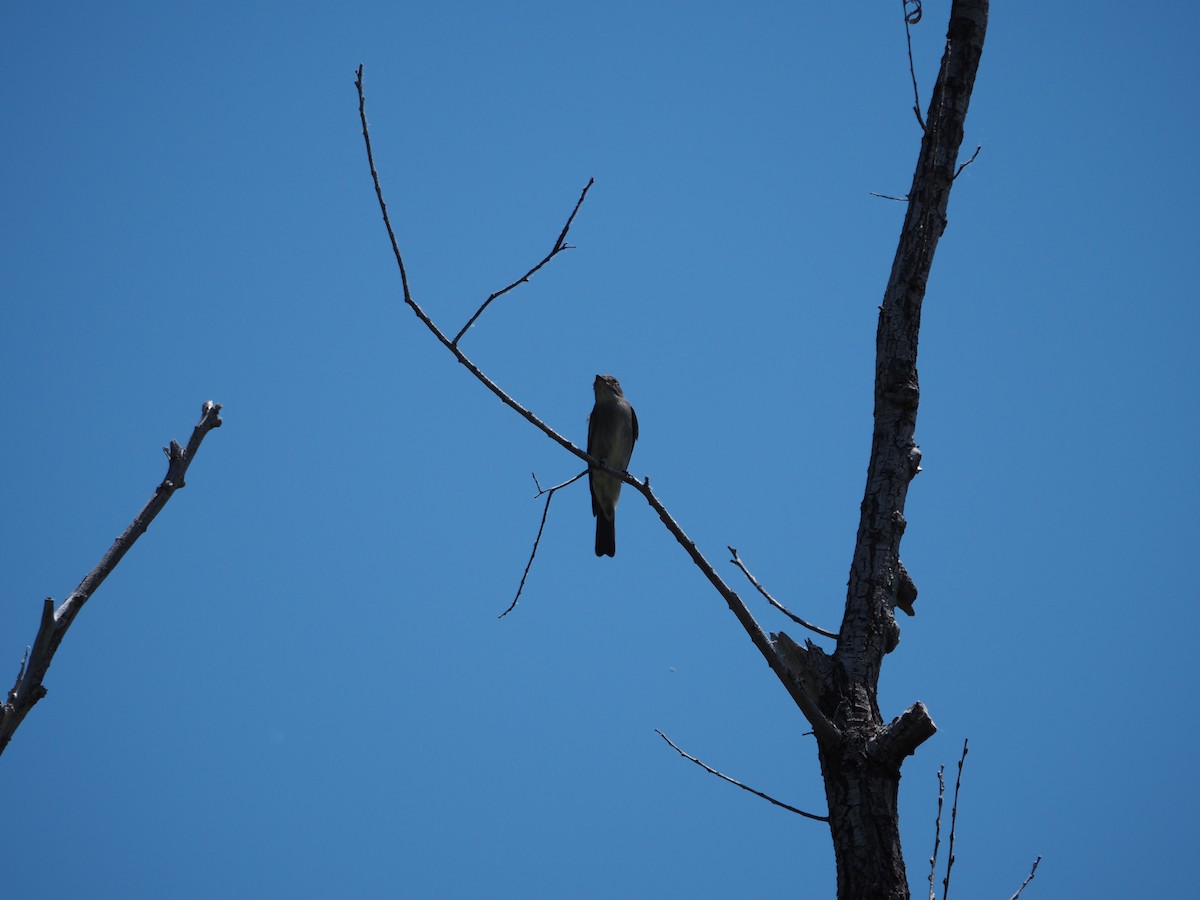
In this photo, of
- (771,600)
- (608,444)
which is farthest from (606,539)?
(771,600)

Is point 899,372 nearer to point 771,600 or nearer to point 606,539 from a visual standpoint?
point 771,600

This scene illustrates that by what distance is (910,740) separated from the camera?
284 centimetres

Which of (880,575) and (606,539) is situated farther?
(606,539)

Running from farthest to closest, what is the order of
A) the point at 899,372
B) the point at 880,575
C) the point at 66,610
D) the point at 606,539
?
the point at 606,539 < the point at 899,372 < the point at 880,575 < the point at 66,610

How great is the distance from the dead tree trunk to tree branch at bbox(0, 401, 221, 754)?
1.74 meters

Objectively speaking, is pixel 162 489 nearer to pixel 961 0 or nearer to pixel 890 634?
pixel 890 634

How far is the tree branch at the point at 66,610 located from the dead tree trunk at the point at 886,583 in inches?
68.5

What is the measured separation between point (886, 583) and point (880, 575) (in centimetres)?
3

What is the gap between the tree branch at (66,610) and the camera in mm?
2396

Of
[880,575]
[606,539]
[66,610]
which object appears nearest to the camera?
[66,610]

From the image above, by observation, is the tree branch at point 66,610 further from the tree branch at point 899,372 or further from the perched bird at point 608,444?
the perched bird at point 608,444

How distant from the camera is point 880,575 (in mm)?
3146

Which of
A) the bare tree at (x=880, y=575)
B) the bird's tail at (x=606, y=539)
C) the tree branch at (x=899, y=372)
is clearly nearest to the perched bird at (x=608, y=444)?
the bird's tail at (x=606, y=539)

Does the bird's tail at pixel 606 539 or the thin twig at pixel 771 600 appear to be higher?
the bird's tail at pixel 606 539
